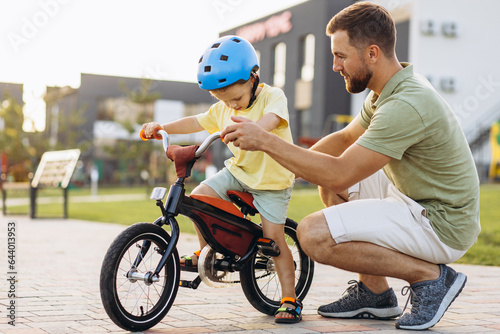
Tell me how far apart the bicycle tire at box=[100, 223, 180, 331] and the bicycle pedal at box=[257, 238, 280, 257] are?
1.49 feet

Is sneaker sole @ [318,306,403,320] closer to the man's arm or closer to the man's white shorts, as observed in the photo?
the man's white shorts

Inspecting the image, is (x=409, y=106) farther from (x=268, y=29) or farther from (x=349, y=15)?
(x=268, y=29)

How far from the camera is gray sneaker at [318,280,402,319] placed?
11.3ft

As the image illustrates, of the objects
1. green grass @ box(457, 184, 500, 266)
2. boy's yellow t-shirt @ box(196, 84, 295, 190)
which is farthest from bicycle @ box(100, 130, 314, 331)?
green grass @ box(457, 184, 500, 266)

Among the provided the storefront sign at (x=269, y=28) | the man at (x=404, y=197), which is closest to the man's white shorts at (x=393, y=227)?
the man at (x=404, y=197)

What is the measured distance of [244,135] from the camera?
2.79 meters

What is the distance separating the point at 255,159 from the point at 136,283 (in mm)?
887

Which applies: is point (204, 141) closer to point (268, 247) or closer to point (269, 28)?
point (268, 247)

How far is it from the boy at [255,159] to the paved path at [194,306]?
28 centimetres

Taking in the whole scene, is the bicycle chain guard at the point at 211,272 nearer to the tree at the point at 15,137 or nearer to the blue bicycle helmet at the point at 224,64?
the blue bicycle helmet at the point at 224,64

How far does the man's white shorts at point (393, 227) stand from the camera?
3098mm

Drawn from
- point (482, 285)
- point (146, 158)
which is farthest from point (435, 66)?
point (482, 285)

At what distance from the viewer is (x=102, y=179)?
4338 centimetres

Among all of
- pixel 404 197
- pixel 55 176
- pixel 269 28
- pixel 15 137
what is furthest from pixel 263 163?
pixel 269 28
